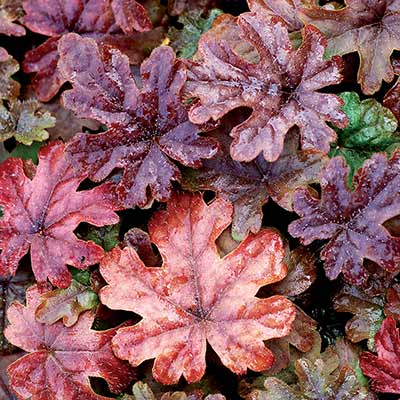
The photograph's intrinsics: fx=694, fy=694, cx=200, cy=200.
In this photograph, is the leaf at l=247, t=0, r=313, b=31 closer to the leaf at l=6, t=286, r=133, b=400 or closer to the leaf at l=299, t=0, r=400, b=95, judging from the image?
the leaf at l=299, t=0, r=400, b=95

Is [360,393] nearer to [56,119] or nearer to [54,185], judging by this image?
[54,185]

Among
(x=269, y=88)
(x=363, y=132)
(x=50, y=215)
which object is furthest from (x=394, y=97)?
(x=50, y=215)

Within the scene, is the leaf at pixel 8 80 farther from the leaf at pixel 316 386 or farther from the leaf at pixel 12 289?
the leaf at pixel 316 386

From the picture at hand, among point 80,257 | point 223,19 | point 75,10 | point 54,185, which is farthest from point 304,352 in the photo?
point 75,10

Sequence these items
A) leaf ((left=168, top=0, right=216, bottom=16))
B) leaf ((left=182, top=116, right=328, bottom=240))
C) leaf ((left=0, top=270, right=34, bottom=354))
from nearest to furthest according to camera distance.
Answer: leaf ((left=182, top=116, right=328, bottom=240)), leaf ((left=0, top=270, right=34, bottom=354)), leaf ((left=168, top=0, right=216, bottom=16))

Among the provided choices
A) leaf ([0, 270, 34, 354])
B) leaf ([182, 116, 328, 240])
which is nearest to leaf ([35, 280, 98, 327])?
leaf ([0, 270, 34, 354])

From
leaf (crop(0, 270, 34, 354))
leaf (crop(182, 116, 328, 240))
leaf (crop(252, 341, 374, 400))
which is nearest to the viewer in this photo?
leaf (crop(252, 341, 374, 400))

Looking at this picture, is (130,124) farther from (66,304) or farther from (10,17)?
(10,17)
